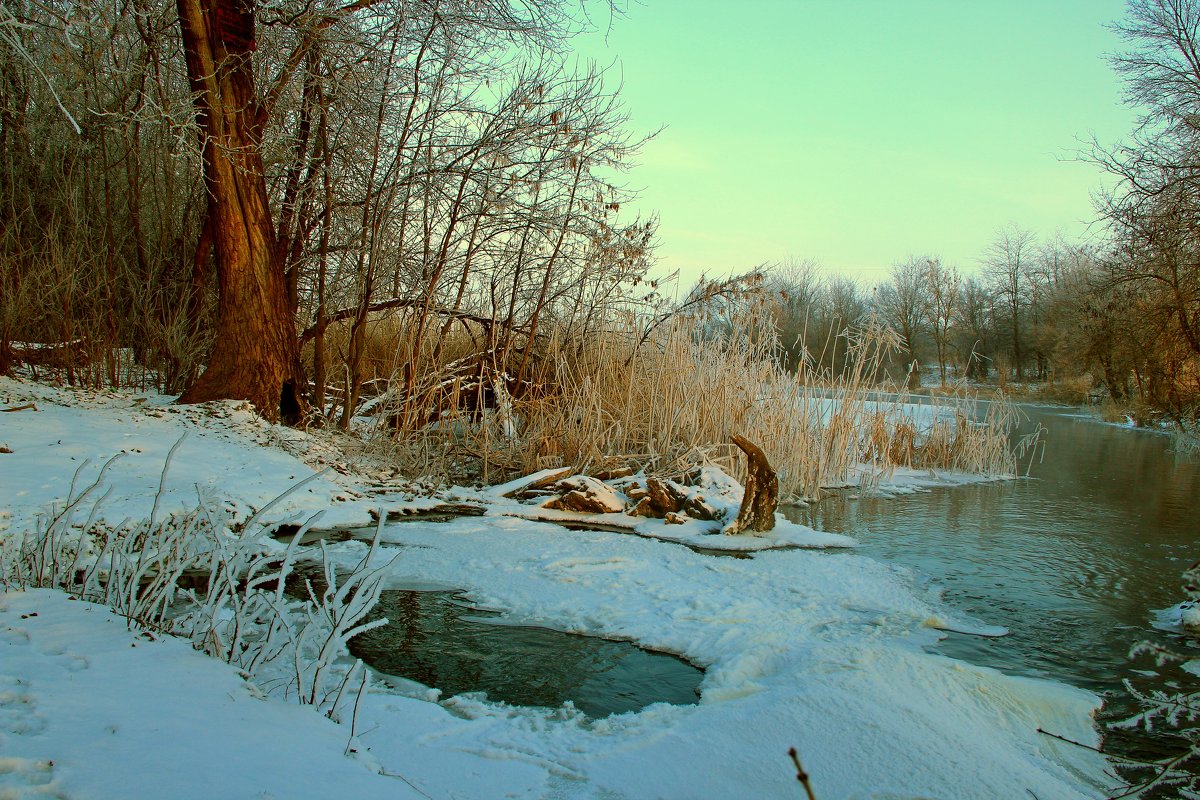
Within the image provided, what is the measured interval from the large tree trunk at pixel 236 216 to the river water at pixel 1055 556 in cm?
502

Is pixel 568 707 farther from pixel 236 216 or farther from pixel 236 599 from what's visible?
pixel 236 216

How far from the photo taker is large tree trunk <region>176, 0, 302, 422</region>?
6.77 meters

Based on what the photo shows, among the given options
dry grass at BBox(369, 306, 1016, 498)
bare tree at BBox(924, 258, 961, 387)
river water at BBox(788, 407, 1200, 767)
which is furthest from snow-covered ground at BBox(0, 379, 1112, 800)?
bare tree at BBox(924, 258, 961, 387)

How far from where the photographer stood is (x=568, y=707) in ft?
9.45

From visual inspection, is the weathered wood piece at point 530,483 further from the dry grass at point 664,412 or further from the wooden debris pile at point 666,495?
the dry grass at point 664,412

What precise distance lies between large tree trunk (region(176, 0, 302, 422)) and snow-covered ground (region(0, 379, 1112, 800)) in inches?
71.6

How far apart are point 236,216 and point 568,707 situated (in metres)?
5.85

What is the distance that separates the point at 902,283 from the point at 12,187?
163 ft

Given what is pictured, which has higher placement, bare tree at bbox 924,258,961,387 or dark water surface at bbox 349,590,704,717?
bare tree at bbox 924,258,961,387

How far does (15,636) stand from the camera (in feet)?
7.08

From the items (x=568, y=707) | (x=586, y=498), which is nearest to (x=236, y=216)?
(x=586, y=498)

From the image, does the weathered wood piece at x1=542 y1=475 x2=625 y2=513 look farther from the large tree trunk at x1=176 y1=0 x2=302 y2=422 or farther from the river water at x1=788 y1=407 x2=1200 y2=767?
the large tree trunk at x1=176 y1=0 x2=302 y2=422

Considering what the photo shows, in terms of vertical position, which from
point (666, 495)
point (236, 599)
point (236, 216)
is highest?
point (236, 216)

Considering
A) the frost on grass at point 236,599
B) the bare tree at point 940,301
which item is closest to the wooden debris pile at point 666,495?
the frost on grass at point 236,599
